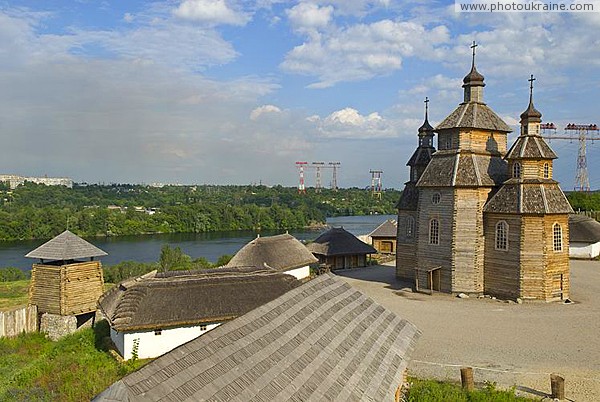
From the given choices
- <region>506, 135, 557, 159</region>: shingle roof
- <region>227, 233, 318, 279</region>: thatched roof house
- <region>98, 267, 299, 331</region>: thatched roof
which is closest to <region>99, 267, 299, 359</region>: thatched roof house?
<region>98, 267, 299, 331</region>: thatched roof

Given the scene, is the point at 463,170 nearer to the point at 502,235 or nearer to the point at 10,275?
the point at 502,235

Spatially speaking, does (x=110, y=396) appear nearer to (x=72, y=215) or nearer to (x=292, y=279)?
(x=292, y=279)

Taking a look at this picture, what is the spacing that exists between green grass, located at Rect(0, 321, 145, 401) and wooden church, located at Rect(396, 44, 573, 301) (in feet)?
41.3

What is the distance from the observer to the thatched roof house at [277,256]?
22172 millimetres

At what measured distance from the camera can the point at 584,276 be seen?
24141mm

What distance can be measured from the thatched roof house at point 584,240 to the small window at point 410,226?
1277 centimetres

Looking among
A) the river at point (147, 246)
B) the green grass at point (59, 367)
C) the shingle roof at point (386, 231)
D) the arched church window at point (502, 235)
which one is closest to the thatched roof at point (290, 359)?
the green grass at point (59, 367)

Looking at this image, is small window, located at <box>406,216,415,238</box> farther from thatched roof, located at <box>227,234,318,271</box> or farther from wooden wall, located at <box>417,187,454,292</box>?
thatched roof, located at <box>227,234,318,271</box>

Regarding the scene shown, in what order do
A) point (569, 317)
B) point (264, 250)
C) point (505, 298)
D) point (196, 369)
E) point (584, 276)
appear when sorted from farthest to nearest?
point (584, 276) → point (264, 250) → point (505, 298) → point (569, 317) → point (196, 369)

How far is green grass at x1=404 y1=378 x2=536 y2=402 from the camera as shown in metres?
9.23

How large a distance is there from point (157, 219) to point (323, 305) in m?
64.2

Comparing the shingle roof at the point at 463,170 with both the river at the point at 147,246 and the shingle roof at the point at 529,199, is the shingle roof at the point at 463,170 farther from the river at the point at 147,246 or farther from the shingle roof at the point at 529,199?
the river at the point at 147,246

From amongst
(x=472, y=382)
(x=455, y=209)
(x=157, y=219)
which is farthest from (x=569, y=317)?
(x=157, y=219)

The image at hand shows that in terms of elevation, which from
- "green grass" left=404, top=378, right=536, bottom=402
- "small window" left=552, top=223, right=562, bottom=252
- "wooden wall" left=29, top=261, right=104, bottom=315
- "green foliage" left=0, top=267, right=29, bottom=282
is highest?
"small window" left=552, top=223, right=562, bottom=252
